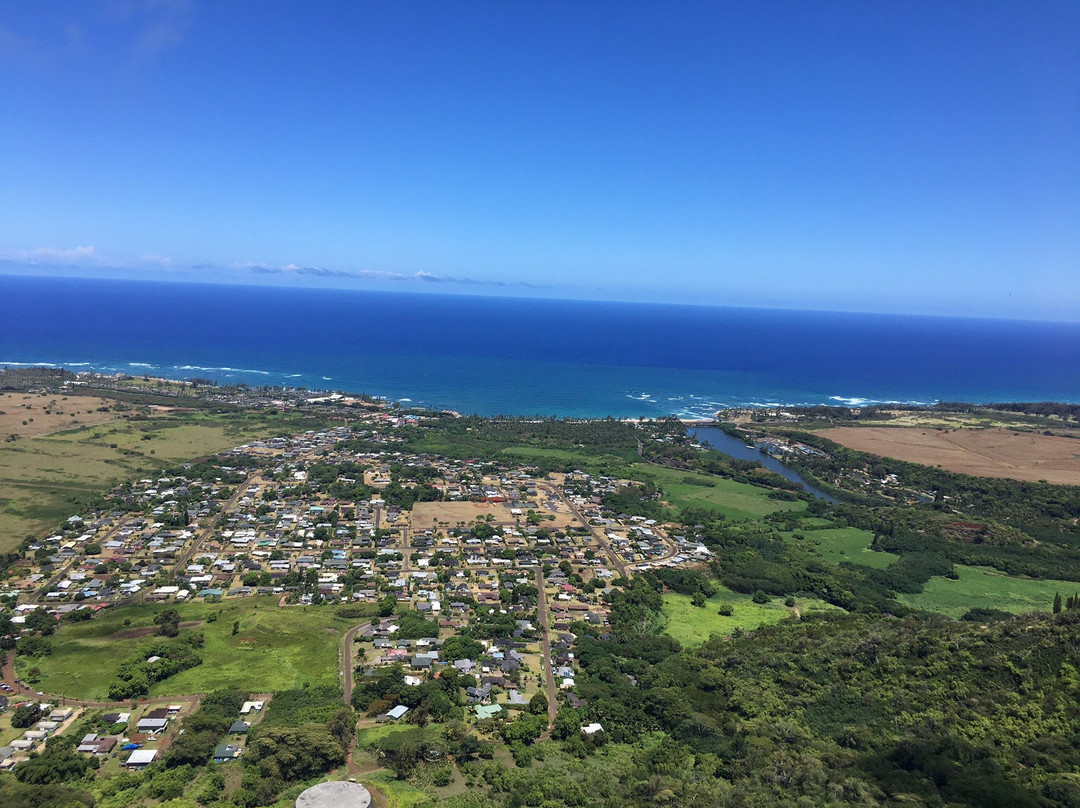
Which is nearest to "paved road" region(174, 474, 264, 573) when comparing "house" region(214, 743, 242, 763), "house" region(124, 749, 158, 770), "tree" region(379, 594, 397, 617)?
"tree" region(379, 594, 397, 617)

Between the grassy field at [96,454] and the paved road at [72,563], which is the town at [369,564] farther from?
the grassy field at [96,454]

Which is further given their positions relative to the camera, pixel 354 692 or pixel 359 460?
pixel 359 460

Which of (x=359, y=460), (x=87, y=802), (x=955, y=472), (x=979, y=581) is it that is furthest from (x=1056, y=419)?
(x=87, y=802)

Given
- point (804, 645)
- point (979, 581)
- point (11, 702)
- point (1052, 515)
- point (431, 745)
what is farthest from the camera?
point (1052, 515)

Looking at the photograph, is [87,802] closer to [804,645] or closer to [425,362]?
[804,645]

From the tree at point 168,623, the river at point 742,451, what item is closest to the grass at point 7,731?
the tree at point 168,623

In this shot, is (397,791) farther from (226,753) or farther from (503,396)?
(503,396)

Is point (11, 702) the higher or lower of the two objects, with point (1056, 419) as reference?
lower

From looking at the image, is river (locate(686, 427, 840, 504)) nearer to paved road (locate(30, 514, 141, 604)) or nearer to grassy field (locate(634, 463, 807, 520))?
grassy field (locate(634, 463, 807, 520))
